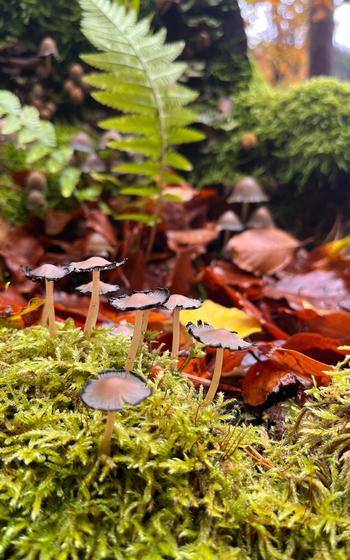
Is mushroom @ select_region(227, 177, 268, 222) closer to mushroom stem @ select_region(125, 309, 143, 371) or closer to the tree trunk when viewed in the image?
mushroom stem @ select_region(125, 309, 143, 371)

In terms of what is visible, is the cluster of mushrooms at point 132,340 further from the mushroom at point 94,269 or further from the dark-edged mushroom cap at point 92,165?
the dark-edged mushroom cap at point 92,165

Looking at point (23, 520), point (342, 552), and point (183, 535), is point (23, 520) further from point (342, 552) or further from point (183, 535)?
point (342, 552)

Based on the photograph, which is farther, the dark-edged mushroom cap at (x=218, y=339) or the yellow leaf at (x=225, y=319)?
the yellow leaf at (x=225, y=319)

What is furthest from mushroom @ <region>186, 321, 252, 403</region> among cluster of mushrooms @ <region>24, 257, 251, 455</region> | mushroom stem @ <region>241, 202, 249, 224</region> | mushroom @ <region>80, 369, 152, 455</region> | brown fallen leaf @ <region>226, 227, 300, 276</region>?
mushroom stem @ <region>241, 202, 249, 224</region>

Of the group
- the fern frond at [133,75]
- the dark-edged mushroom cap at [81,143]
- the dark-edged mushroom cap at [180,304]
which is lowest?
the dark-edged mushroom cap at [180,304]

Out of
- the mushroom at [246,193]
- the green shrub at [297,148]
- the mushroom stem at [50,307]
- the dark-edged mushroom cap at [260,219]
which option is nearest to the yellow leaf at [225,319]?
the mushroom stem at [50,307]

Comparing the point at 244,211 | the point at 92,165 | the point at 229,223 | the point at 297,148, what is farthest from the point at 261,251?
the point at 92,165

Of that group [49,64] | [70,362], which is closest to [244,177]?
[49,64]
